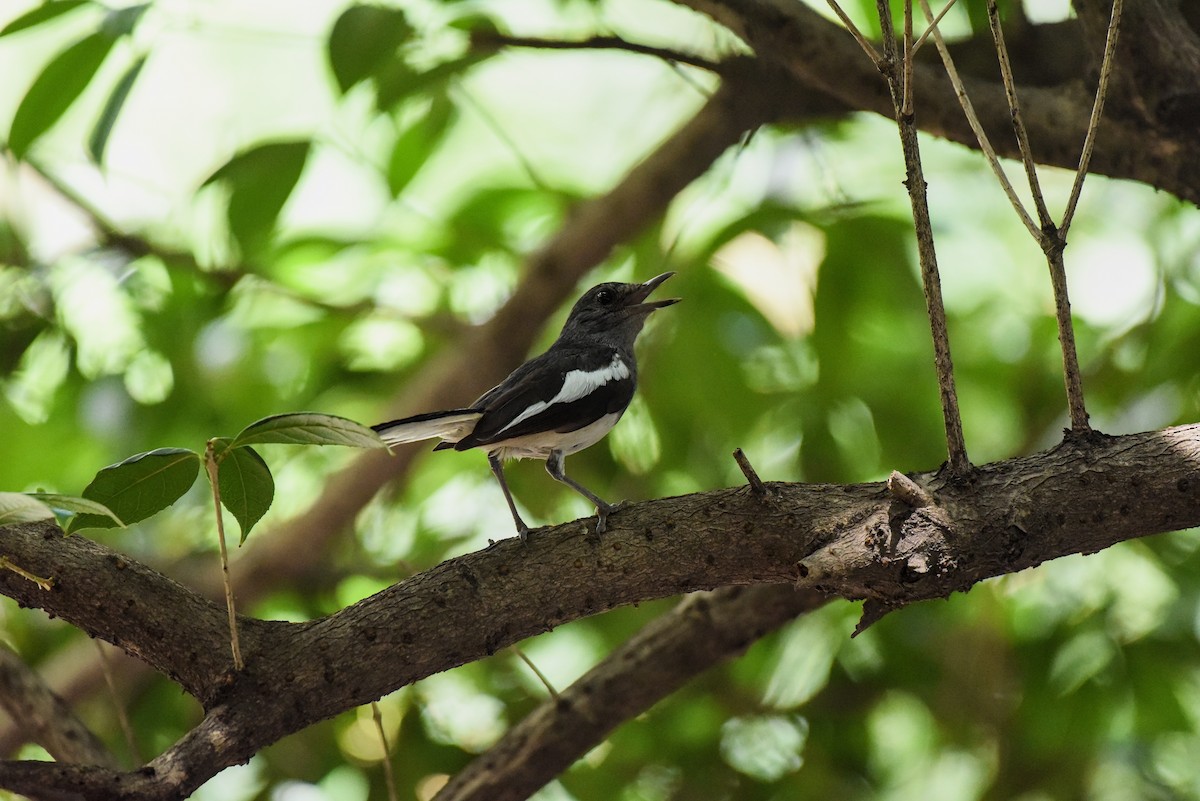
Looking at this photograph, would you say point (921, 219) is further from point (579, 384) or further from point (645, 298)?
point (645, 298)

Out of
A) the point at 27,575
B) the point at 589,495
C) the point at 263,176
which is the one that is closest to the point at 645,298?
the point at 589,495

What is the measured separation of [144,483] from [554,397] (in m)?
1.32

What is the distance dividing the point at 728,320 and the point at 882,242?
0.54 meters

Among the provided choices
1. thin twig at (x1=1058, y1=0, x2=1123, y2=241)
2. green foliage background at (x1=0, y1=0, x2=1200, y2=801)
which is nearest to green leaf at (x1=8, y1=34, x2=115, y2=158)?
green foliage background at (x1=0, y1=0, x2=1200, y2=801)

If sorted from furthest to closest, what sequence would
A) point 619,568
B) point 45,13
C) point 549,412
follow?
point 549,412 < point 45,13 < point 619,568

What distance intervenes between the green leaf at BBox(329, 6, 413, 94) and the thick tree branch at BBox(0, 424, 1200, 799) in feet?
4.28

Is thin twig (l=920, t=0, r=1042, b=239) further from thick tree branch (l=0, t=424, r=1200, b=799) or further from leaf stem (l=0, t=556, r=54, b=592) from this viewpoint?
leaf stem (l=0, t=556, r=54, b=592)

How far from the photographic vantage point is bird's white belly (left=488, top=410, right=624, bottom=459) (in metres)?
2.97

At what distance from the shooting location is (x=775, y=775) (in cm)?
360

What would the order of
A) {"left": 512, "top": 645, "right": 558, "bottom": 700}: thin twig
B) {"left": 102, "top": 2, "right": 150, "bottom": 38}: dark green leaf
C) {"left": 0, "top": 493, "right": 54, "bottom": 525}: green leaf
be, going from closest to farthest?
1. {"left": 0, "top": 493, "right": 54, "bottom": 525}: green leaf
2. {"left": 512, "top": 645, "right": 558, "bottom": 700}: thin twig
3. {"left": 102, "top": 2, "right": 150, "bottom": 38}: dark green leaf

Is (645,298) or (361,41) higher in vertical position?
(361,41)

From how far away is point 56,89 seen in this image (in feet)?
9.20

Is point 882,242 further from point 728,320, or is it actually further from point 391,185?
point 391,185

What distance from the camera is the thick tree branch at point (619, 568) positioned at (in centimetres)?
196
